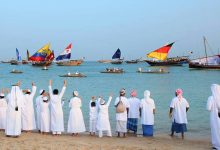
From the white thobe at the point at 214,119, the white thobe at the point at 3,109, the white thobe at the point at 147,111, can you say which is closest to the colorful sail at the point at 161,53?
the white thobe at the point at 147,111

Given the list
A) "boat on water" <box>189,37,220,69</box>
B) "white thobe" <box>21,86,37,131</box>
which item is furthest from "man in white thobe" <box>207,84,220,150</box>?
"boat on water" <box>189,37,220,69</box>

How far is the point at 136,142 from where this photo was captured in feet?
35.4

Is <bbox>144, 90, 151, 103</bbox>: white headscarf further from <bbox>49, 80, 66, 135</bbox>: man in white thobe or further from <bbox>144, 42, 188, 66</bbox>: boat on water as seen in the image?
<bbox>144, 42, 188, 66</bbox>: boat on water

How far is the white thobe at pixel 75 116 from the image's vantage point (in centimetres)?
1159

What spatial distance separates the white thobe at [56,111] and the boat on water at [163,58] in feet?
248

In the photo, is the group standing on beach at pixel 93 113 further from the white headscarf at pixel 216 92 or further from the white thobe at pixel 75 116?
the white headscarf at pixel 216 92

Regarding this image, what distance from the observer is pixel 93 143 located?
10266 mm

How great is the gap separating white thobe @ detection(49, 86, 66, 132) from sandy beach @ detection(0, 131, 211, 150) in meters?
0.38

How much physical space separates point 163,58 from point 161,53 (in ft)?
5.81

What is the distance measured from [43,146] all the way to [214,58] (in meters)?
76.9

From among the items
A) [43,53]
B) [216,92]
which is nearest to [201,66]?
[43,53]

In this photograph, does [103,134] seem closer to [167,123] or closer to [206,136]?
[206,136]

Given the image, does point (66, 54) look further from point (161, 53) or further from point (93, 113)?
point (93, 113)

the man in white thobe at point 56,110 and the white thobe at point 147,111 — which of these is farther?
the white thobe at point 147,111
